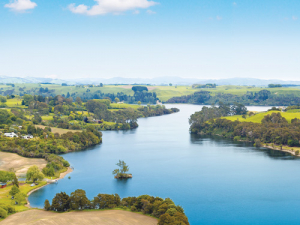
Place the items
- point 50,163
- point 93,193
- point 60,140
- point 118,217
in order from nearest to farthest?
point 118,217 < point 93,193 < point 50,163 < point 60,140

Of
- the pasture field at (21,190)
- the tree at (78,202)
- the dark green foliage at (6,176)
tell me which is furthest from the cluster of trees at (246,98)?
the tree at (78,202)

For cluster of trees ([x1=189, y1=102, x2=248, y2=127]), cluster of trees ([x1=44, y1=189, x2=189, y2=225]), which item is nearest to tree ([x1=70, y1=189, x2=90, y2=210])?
cluster of trees ([x1=44, y1=189, x2=189, y2=225])

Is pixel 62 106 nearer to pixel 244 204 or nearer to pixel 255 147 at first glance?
pixel 255 147

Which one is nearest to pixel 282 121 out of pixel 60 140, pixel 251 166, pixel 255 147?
pixel 255 147

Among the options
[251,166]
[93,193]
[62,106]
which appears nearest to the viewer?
[93,193]

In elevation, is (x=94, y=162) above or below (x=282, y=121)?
below

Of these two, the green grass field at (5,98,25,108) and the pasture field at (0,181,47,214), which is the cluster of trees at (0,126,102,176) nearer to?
the pasture field at (0,181,47,214)
